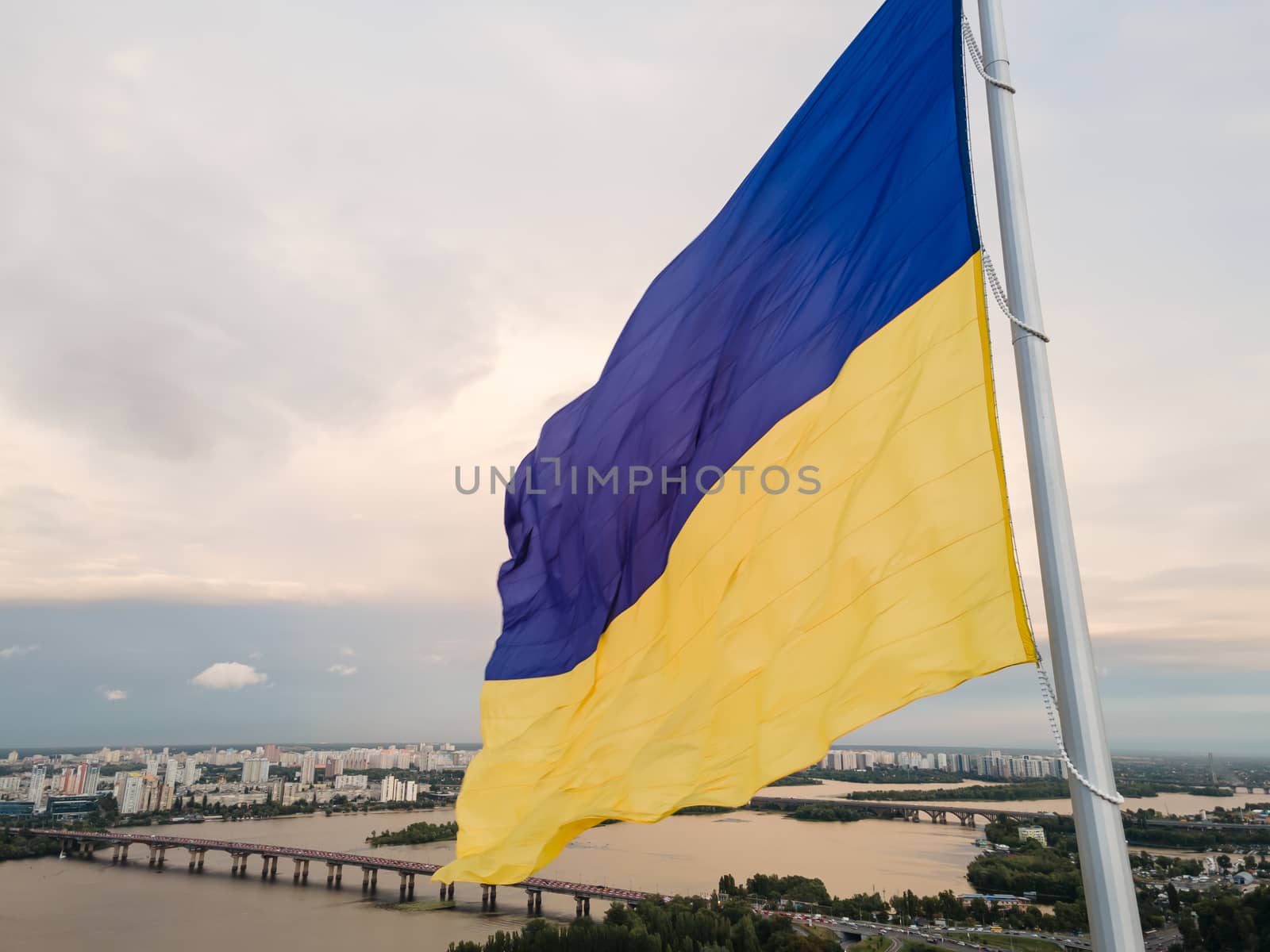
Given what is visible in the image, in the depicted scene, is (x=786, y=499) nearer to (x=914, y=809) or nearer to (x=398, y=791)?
(x=914, y=809)

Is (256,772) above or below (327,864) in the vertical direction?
above

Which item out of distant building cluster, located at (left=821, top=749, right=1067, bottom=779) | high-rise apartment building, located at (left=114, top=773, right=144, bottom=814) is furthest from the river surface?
distant building cluster, located at (left=821, top=749, right=1067, bottom=779)

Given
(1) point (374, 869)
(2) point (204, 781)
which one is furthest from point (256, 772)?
(1) point (374, 869)

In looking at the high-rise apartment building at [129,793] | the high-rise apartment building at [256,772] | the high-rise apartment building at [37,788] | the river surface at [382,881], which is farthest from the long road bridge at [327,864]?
the high-rise apartment building at [256,772]

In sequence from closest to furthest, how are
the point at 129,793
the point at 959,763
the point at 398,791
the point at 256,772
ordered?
the point at 129,793 → the point at 398,791 → the point at 256,772 → the point at 959,763

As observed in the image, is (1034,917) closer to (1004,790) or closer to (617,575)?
(617,575)

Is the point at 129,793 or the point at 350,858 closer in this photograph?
the point at 350,858
